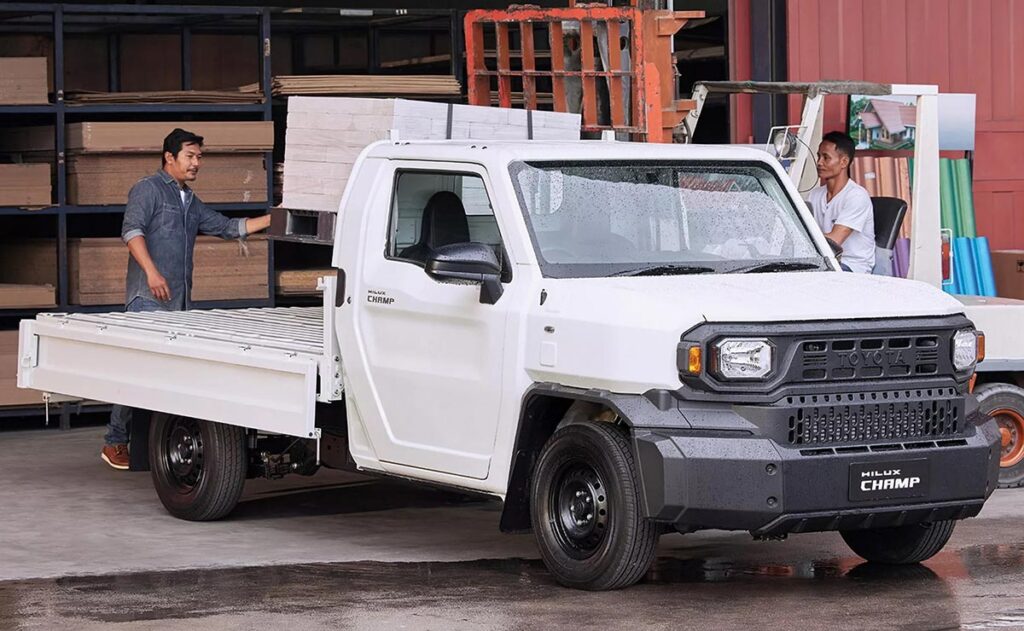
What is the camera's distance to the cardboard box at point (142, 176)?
1357 cm

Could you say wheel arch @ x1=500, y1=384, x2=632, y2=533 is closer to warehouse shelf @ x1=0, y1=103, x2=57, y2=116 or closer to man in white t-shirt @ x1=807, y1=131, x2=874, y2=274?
man in white t-shirt @ x1=807, y1=131, x2=874, y2=274

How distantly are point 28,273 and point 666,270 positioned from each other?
7310 mm

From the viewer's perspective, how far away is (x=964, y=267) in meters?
13.6

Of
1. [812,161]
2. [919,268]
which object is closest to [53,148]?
[812,161]

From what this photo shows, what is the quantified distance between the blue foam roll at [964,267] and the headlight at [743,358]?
6.57 m

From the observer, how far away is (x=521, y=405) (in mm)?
7848

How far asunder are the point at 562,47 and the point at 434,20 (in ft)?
14.4

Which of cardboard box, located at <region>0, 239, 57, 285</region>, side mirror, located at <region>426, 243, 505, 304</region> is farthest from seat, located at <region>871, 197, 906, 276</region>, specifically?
cardboard box, located at <region>0, 239, 57, 285</region>

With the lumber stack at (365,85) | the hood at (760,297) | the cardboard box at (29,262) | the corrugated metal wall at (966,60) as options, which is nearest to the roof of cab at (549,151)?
the hood at (760,297)

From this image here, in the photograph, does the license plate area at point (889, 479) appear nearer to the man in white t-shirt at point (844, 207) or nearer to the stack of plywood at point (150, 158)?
the man in white t-shirt at point (844, 207)

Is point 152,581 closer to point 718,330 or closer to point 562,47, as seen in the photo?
point 718,330

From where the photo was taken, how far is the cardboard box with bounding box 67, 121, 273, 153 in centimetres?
1345

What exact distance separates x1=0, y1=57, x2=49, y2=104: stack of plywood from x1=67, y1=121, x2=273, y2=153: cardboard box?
0.36m

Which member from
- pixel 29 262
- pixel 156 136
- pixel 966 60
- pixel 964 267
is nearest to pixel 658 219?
pixel 964 267
